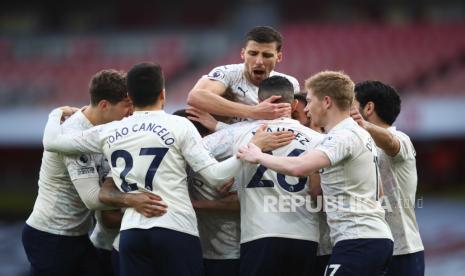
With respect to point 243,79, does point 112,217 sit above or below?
below

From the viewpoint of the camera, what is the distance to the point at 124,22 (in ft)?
89.7

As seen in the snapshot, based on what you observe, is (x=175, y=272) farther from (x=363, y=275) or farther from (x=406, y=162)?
(x=406, y=162)

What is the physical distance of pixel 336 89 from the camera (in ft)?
21.6

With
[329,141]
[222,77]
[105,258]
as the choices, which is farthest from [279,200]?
[105,258]

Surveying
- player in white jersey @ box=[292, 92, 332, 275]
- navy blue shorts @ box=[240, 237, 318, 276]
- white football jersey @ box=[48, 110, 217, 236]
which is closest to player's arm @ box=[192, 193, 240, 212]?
navy blue shorts @ box=[240, 237, 318, 276]

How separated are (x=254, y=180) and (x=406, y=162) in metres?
1.47

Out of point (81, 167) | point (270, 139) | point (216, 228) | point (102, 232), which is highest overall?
point (270, 139)

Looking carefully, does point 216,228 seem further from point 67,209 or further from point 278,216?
point 67,209

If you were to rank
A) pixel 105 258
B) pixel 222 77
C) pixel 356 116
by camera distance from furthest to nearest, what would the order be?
pixel 105 258
pixel 222 77
pixel 356 116

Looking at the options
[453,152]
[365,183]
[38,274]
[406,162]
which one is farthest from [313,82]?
Result: [453,152]

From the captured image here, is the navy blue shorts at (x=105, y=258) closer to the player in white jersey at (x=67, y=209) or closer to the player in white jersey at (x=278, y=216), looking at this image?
the player in white jersey at (x=67, y=209)

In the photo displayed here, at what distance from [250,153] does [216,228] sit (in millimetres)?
1058

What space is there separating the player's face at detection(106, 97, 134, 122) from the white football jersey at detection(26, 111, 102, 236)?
0.20 m

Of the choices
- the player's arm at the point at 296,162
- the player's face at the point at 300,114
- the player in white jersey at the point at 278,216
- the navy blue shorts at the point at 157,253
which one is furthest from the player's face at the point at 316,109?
the navy blue shorts at the point at 157,253
